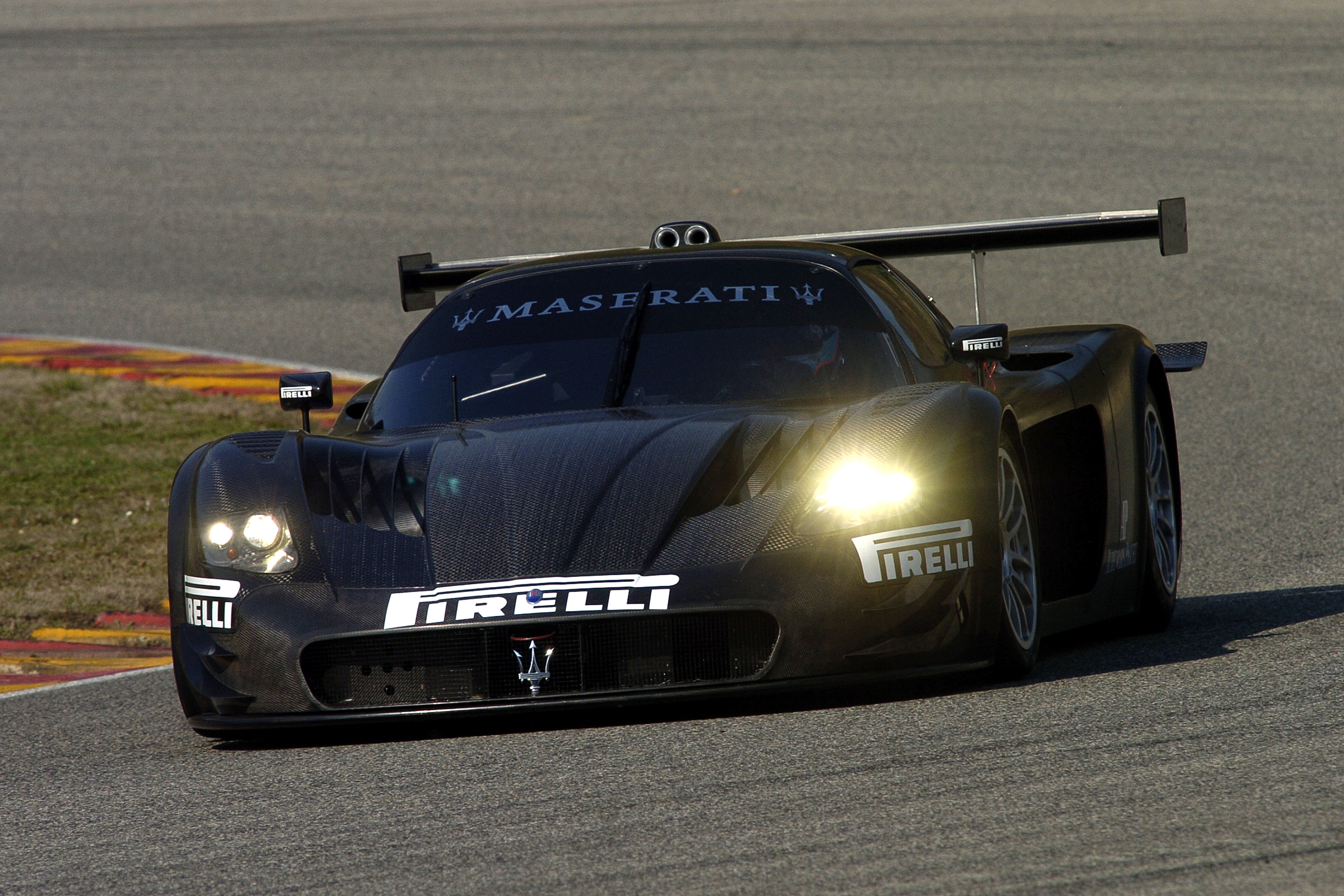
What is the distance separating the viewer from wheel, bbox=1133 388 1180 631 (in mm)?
5957

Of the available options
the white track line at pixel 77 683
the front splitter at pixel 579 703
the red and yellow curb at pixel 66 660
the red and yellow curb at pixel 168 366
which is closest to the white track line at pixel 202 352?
the red and yellow curb at pixel 168 366

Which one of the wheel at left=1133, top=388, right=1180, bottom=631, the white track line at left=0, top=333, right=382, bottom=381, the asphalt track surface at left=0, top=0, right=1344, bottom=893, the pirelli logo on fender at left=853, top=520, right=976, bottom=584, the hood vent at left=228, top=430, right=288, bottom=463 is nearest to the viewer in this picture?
the asphalt track surface at left=0, top=0, right=1344, bottom=893

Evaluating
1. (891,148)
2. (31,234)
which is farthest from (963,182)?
(31,234)

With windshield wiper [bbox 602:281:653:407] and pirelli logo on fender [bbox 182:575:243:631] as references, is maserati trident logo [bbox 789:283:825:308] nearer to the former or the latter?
windshield wiper [bbox 602:281:653:407]

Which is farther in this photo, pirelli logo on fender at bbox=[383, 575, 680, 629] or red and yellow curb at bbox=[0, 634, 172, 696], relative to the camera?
red and yellow curb at bbox=[0, 634, 172, 696]

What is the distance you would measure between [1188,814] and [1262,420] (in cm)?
767

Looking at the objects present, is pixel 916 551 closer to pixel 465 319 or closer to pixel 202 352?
pixel 465 319

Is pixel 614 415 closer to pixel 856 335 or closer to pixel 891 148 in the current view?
pixel 856 335

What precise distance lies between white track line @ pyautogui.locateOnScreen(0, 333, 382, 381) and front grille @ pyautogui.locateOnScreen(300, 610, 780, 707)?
8.05 meters

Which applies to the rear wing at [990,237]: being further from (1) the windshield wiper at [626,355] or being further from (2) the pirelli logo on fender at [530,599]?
(2) the pirelli logo on fender at [530,599]

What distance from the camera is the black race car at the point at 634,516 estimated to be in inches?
161

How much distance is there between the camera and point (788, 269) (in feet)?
18.1

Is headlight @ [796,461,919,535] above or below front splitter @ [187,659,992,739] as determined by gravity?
above

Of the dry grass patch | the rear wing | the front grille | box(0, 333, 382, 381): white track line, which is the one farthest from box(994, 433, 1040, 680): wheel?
box(0, 333, 382, 381): white track line
